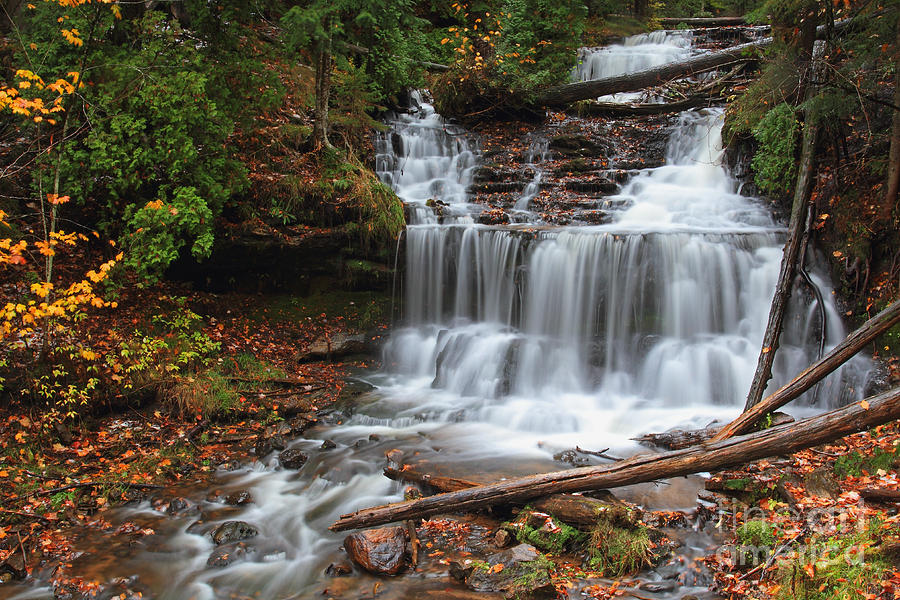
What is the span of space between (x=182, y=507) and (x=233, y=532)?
75cm

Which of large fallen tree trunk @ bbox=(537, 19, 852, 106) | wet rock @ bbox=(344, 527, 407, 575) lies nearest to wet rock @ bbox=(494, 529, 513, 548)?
wet rock @ bbox=(344, 527, 407, 575)

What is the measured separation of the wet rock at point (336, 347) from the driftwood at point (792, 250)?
6.10 m

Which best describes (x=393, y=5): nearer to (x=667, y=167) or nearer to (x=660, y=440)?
(x=667, y=167)

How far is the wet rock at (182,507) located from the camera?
590 cm

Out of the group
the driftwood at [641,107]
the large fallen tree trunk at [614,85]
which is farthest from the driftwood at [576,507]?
the driftwood at [641,107]

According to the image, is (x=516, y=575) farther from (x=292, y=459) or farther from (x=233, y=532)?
(x=292, y=459)

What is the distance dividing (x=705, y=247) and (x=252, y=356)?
7541 millimetres

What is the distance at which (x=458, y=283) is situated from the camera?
35.7 ft

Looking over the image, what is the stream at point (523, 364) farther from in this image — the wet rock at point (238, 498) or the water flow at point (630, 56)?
the water flow at point (630, 56)

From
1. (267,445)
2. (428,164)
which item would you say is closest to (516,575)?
(267,445)

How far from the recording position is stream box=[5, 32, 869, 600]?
208 inches

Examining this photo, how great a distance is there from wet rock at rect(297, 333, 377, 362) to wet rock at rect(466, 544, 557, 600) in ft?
19.4

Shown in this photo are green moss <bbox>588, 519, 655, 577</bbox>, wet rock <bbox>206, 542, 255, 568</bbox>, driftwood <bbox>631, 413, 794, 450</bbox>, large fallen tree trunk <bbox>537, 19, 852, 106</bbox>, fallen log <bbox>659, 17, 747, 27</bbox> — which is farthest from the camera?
fallen log <bbox>659, 17, 747, 27</bbox>

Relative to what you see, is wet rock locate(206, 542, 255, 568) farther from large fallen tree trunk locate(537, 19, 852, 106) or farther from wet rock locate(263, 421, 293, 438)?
large fallen tree trunk locate(537, 19, 852, 106)
